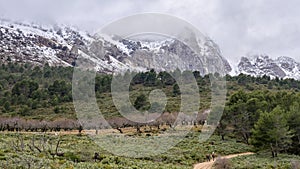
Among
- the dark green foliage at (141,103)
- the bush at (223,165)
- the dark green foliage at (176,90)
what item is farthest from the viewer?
the dark green foliage at (176,90)

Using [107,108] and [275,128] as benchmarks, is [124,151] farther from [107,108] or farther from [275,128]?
[107,108]

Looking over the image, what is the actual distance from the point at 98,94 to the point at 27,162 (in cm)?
6767

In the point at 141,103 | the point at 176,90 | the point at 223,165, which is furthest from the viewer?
the point at 176,90

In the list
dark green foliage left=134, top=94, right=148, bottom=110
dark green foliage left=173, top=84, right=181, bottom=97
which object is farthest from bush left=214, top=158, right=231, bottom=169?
dark green foliage left=173, top=84, right=181, bottom=97

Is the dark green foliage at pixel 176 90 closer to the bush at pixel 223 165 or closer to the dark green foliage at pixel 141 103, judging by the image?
the dark green foliage at pixel 141 103

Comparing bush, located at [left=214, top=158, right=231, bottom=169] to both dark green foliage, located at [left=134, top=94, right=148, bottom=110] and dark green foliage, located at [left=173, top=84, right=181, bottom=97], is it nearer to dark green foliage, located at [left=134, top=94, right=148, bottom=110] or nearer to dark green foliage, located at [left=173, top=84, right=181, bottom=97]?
dark green foliage, located at [left=134, top=94, right=148, bottom=110]

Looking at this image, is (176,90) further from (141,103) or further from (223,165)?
(223,165)

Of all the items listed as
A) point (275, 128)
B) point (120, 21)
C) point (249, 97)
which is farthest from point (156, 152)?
point (249, 97)

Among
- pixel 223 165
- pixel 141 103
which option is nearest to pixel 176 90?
pixel 141 103

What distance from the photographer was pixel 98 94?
86.2 metres

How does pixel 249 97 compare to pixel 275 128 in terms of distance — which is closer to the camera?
pixel 275 128

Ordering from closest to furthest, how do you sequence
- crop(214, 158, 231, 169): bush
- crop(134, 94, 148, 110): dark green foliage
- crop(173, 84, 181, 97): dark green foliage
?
crop(214, 158, 231, 169): bush → crop(134, 94, 148, 110): dark green foliage → crop(173, 84, 181, 97): dark green foliage

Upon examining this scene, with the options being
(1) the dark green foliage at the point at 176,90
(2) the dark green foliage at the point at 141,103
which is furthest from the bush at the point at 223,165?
(1) the dark green foliage at the point at 176,90

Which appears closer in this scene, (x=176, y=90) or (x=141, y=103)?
(x=141, y=103)
